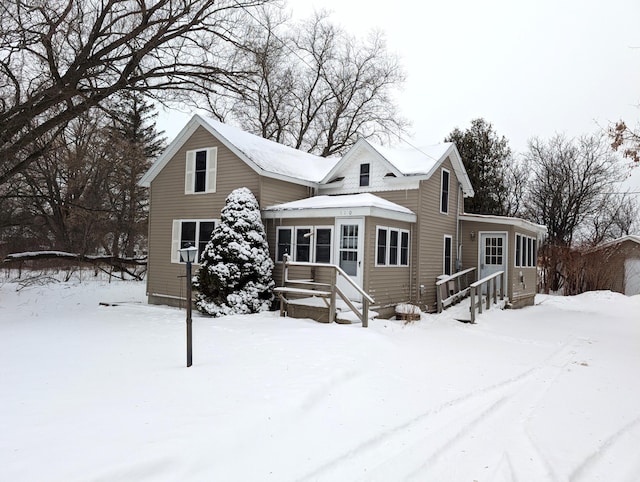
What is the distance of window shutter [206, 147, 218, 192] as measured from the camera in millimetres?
15055

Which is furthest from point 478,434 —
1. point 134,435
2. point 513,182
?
point 513,182

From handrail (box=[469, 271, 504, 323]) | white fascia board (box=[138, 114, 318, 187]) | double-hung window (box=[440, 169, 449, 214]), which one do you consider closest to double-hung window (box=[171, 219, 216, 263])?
white fascia board (box=[138, 114, 318, 187])

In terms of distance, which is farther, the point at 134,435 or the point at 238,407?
the point at 238,407

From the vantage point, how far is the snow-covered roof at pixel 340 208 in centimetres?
1218

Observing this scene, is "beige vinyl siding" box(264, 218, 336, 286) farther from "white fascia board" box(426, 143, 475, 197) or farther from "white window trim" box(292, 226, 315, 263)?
"white fascia board" box(426, 143, 475, 197)

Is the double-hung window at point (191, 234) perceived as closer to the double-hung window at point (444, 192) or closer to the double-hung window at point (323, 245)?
the double-hung window at point (323, 245)

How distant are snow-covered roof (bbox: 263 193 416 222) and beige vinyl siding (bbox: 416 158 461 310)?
0.78 metres

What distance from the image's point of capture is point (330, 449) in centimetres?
436

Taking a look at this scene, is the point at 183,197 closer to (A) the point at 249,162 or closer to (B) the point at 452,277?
(A) the point at 249,162

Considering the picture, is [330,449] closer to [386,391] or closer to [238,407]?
[238,407]

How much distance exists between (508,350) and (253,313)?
6358 millimetres

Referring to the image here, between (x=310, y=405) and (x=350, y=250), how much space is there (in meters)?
7.39

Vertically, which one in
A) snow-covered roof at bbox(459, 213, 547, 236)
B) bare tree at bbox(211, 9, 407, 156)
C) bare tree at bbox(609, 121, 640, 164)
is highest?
bare tree at bbox(211, 9, 407, 156)

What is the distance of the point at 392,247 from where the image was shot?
527 inches
